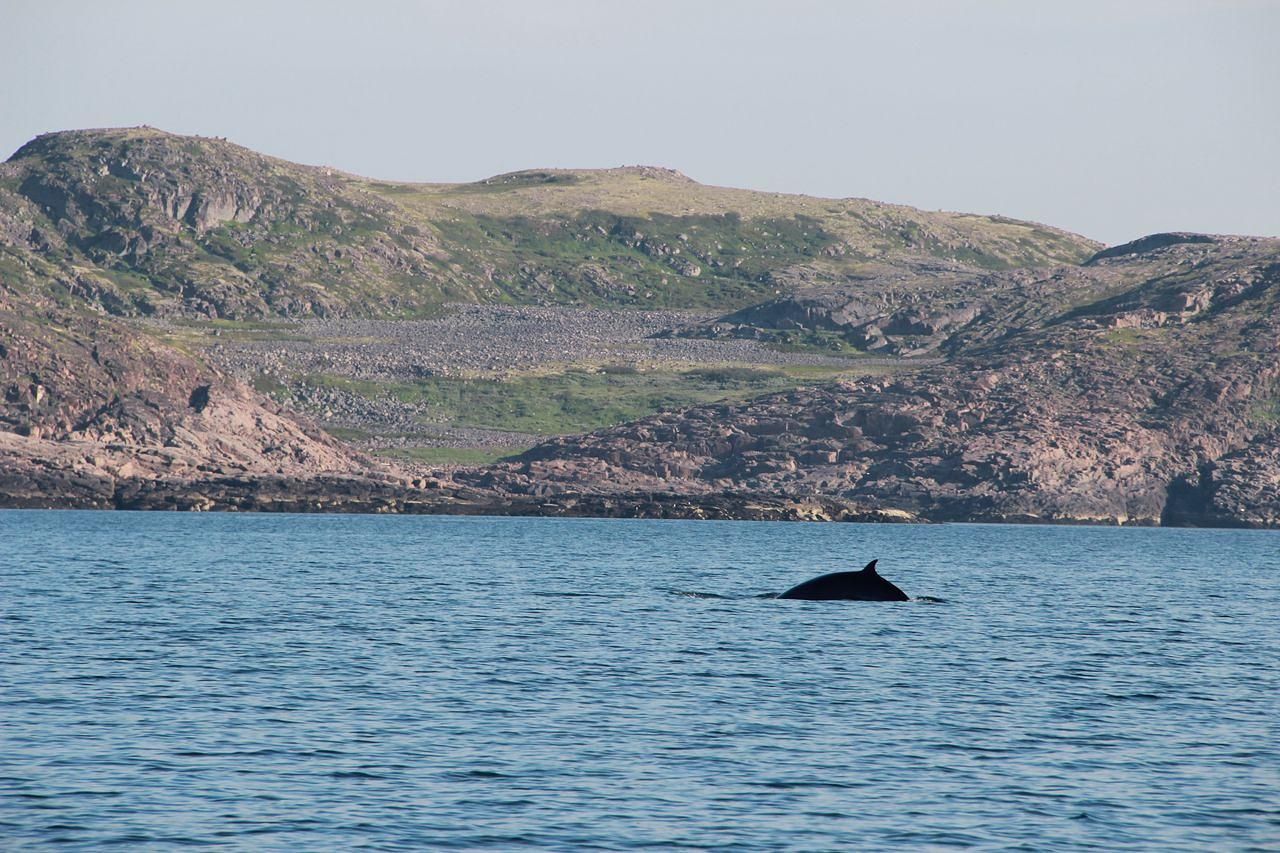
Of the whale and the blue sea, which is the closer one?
the blue sea

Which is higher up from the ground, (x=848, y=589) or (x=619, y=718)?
(x=619, y=718)

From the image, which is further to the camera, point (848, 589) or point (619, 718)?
point (848, 589)

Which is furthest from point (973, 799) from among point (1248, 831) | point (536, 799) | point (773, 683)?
point (773, 683)

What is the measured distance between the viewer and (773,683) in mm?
41531

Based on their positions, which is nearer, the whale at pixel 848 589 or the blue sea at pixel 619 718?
the blue sea at pixel 619 718

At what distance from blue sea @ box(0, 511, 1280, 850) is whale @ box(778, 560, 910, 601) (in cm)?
89

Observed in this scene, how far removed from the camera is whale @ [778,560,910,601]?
2452 inches

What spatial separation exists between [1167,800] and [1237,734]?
830 centimetres

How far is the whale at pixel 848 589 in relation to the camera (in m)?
62.3

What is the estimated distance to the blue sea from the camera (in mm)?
25453

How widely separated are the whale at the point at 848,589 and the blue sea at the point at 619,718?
89cm

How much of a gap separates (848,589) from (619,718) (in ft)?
98.7

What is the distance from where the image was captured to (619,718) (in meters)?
35.4

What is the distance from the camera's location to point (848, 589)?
64.1 metres
